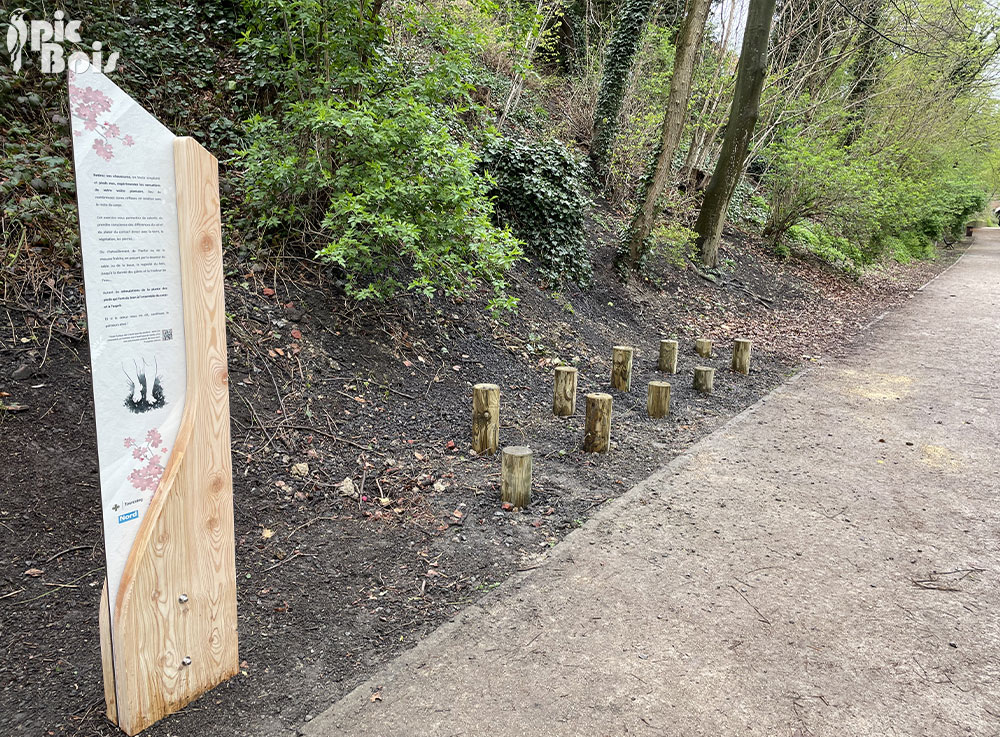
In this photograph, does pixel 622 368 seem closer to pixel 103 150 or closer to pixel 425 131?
pixel 425 131

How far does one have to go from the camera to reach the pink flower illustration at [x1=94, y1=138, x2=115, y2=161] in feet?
6.55

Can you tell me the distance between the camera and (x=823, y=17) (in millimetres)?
13719

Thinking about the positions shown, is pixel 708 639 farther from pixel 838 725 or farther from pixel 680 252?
pixel 680 252

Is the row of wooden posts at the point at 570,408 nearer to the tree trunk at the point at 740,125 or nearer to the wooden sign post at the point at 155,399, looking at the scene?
the wooden sign post at the point at 155,399

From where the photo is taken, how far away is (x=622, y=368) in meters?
6.82

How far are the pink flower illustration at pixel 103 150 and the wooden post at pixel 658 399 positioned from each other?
5.18m

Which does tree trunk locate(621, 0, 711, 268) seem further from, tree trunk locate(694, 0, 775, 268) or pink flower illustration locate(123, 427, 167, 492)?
pink flower illustration locate(123, 427, 167, 492)

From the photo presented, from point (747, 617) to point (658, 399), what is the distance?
3216 millimetres

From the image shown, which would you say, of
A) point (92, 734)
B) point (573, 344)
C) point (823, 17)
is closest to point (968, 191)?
point (823, 17)

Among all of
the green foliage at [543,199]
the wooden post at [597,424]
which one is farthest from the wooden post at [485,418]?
the green foliage at [543,199]

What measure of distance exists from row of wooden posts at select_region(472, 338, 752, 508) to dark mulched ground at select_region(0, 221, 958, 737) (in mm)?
142

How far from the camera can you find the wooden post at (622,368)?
6801 millimetres

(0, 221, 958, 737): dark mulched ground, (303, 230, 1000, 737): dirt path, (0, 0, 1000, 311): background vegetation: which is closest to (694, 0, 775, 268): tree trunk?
(0, 0, 1000, 311): background vegetation

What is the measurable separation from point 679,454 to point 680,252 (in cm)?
667
